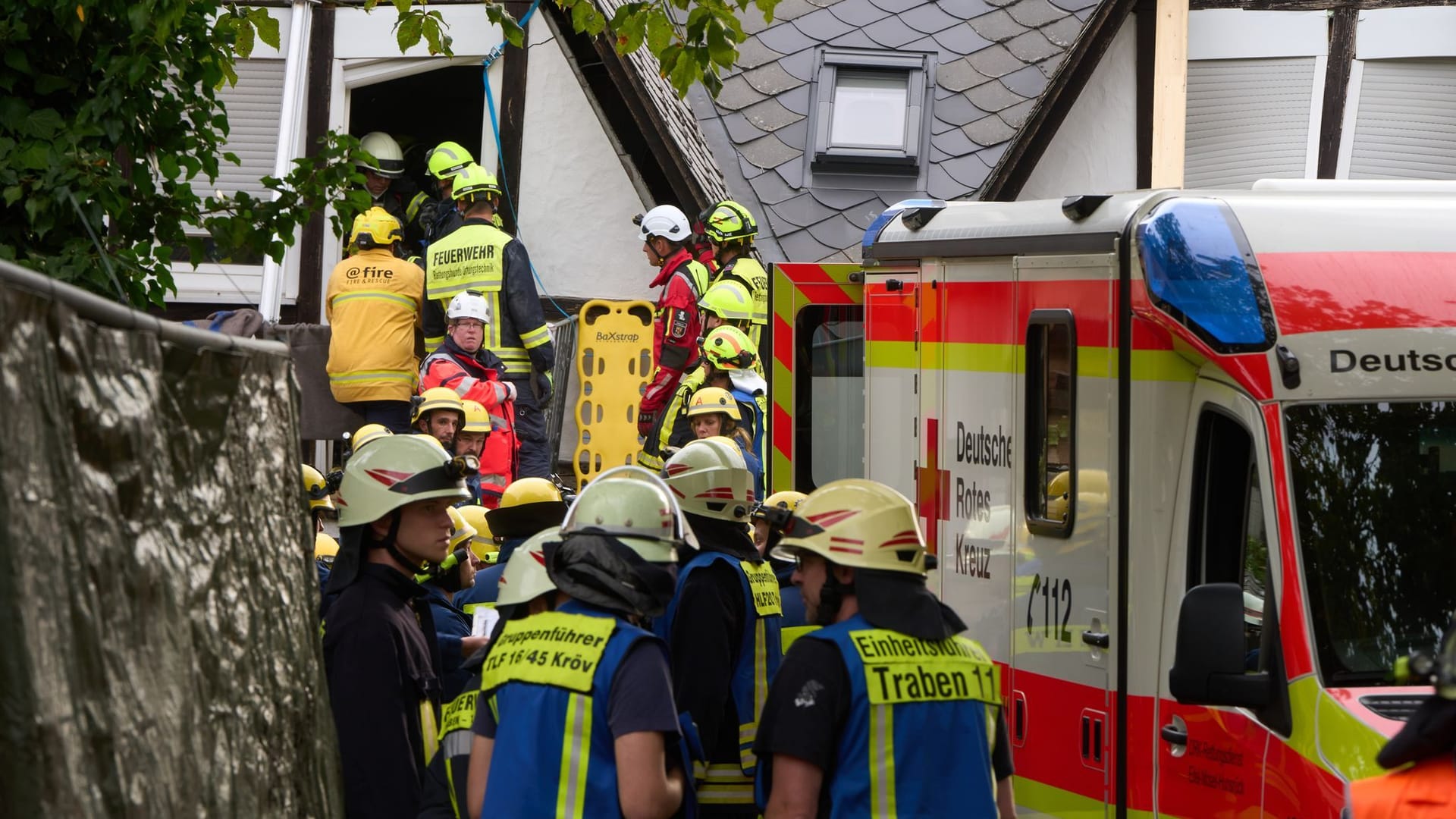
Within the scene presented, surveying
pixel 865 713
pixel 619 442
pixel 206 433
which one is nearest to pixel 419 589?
pixel 865 713

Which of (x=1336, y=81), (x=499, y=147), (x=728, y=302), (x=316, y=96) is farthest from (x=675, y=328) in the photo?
(x=1336, y=81)

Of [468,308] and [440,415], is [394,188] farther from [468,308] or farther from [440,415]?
[440,415]

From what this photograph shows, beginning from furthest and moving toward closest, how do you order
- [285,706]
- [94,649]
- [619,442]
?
[619,442], [285,706], [94,649]

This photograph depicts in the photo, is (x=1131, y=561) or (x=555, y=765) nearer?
(x=555, y=765)

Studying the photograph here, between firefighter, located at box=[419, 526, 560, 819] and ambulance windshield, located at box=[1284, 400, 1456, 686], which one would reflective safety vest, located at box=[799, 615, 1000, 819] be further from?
ambulance windshield, located at box=[1284, 400, 1456, 686]

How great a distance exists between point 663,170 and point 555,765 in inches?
375

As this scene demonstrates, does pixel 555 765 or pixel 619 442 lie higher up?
pixel 619 442

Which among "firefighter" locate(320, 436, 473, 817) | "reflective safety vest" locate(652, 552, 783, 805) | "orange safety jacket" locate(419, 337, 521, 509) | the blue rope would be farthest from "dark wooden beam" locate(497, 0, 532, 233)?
"firefighter" locate(320, 436, 473, 817)

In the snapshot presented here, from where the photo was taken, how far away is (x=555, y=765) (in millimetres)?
3830

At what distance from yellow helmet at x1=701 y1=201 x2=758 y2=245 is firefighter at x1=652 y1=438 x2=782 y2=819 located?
227 inches

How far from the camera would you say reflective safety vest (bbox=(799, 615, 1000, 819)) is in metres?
3.95

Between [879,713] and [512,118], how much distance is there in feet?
34.7

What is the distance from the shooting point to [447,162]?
480 inches

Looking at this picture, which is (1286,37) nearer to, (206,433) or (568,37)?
(568,37)
